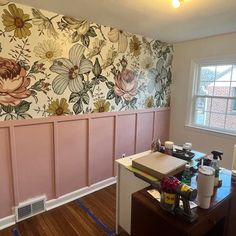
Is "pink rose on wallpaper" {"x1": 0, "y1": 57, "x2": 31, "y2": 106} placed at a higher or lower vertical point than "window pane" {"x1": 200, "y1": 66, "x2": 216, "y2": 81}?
lower

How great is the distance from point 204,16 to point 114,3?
1.00 meters

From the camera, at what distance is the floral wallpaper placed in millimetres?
1856

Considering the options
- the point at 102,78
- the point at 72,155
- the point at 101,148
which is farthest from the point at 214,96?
the point at 72,155

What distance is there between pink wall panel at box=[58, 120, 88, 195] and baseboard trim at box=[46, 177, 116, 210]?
57mm

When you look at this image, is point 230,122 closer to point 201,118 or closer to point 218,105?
point 218,105

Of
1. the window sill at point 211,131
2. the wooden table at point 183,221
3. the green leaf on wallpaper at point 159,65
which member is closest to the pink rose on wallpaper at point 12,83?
the wooden table at point 183,221

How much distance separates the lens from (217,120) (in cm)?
305

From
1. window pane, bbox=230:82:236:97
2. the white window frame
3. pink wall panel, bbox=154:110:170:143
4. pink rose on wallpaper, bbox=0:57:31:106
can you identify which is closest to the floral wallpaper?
pink rose on wallpaper, bbox=0:57:31:106

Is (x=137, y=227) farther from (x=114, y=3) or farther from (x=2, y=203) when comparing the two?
(x=114, y=3)

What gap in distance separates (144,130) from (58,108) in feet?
5.16

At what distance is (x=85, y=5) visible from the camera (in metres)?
1.86

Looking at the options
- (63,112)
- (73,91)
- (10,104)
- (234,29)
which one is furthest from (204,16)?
(10,104)

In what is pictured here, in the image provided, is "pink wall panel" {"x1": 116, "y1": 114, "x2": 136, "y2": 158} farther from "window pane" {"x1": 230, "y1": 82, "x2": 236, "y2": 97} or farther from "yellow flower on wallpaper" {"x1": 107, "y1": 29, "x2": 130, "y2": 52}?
"window pane" {"x1": 230, "y1": 82, "x2": 236, "y2": 97}

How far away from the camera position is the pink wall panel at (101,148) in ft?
8.48
